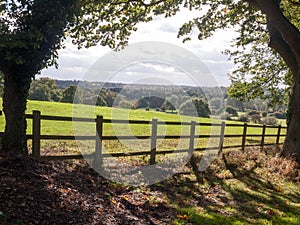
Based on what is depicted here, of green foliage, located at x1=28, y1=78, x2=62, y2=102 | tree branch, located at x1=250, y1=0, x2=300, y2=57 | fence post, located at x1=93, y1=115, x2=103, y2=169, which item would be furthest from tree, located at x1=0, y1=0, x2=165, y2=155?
green foliage, located at x1=28, y1=78, x2=62, y2=102

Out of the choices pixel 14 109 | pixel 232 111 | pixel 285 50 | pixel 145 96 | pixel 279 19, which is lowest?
pixel 232 111

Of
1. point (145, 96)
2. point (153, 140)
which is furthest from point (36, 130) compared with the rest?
point (145, 96)

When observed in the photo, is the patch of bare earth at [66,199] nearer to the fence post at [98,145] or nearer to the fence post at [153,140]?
the fence post at [98,145]

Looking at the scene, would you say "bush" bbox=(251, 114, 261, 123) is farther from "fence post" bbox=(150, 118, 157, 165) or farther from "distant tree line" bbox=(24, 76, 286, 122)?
"fence post" bbox=(150, 118, 157, 165)

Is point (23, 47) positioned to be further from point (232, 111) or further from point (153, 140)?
point (232, 111)

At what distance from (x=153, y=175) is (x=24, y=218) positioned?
186 inches

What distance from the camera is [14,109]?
24.2ft

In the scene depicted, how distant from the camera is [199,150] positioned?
455 inches

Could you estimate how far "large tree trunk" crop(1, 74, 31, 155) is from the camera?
729cm

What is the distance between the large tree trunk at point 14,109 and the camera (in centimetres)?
729

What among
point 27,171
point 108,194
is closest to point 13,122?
point 27,171

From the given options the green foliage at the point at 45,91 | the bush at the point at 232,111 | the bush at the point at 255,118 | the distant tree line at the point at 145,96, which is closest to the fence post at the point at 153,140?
the distant tree line at the point at 145,96

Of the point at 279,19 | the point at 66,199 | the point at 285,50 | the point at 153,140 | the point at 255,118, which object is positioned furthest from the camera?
the point at 255,118

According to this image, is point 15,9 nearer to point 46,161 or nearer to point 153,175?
point 46,161
